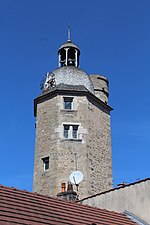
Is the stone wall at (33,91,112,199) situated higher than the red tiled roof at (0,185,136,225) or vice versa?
the stone wall at (33,91,112,199)

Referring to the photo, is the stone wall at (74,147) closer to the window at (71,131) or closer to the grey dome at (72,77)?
the window at (71,131)

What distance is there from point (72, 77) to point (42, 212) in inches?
609

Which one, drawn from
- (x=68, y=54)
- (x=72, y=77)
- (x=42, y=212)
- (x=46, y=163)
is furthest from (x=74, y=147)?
(x=42, y=212)

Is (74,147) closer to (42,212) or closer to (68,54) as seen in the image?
(68,54)

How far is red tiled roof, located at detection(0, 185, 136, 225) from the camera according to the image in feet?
21.0

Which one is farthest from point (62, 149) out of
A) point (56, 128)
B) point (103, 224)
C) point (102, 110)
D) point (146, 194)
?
point (103, 224)

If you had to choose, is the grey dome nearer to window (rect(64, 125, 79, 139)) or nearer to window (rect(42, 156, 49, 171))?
window (rect(64, 125, 79, 139))

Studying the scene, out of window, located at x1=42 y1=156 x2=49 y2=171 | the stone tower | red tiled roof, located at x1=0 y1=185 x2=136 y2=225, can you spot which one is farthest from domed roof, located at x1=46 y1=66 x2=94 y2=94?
red tiled roof, located at x1=0 y1=185 x2=136 y2=225

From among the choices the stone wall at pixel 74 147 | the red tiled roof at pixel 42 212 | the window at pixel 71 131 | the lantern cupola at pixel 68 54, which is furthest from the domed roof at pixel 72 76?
the red tiled roof at pixel 42 212

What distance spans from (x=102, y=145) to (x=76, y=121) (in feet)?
6.51

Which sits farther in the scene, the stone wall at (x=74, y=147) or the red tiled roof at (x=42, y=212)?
the stone wall at (x=74, y=147)

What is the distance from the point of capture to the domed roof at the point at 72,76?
2184cm

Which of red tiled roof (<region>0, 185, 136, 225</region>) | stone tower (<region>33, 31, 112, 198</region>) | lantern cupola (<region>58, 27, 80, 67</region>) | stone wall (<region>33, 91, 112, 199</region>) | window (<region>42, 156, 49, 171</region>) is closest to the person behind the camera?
red tiled roof (<region>0, 185, 136, 225</region>)

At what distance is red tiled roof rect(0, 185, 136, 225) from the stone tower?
9550mm
